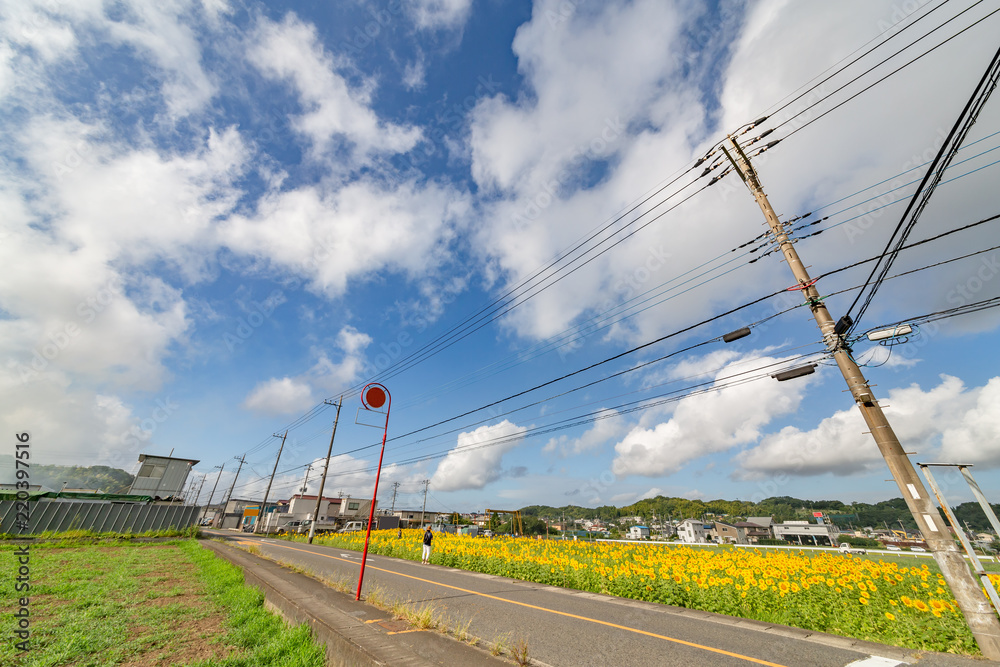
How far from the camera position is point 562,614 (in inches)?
305

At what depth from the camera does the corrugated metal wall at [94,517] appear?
23062 mm

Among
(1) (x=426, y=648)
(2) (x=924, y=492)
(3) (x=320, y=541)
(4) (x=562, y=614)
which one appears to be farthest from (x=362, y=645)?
(3) (x=320, y=541)

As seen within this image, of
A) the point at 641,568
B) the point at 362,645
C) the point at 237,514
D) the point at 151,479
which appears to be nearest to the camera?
the point at 362,645

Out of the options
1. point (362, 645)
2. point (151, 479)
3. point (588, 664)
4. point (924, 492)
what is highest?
point (151, 479)

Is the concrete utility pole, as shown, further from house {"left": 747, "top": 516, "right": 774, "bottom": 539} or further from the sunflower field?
house {"left": 747, "top": 516, "right": 774, "bottom": 539}

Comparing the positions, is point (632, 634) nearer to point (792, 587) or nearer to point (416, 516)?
point (792, 587)

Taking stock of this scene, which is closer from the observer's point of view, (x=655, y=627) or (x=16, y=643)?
(x=16, y=643)

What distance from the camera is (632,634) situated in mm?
6312

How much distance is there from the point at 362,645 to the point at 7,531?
35.1 meters

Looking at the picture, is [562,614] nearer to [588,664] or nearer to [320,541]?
[588,664]

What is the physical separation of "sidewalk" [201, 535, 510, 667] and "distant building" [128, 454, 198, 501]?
1630 inches

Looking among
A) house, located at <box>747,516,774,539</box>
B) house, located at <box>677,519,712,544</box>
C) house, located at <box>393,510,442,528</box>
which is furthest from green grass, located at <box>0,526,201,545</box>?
house, located at <box>747,516,774,539</box>

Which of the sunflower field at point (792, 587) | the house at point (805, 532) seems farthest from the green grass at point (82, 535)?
the house at point (805, 532)

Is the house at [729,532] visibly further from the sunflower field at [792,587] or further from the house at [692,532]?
the sunflower field at [792,587]
